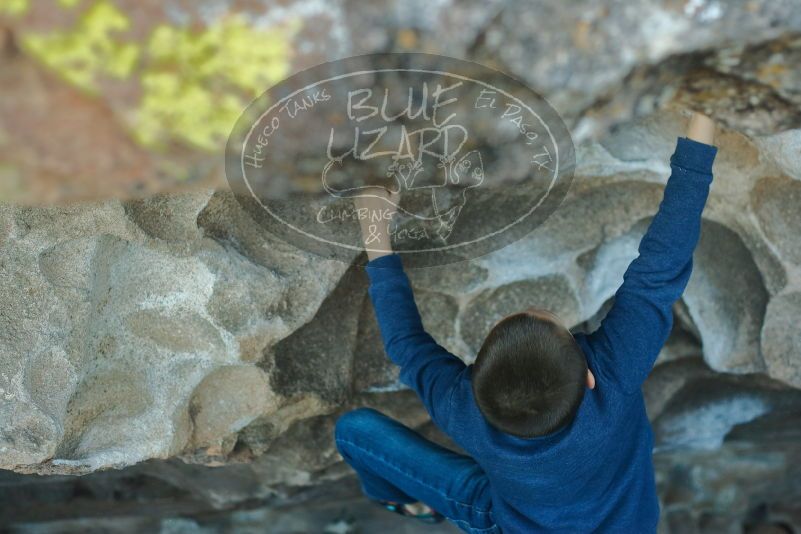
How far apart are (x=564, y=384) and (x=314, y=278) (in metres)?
0.34

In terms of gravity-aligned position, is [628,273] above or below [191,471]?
above

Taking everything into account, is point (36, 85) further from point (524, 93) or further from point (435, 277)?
point (435, 277)

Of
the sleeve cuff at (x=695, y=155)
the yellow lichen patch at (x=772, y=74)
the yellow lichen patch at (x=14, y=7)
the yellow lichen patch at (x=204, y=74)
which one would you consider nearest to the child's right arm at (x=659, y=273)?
the sleeve cuff at (x=695, y=155)

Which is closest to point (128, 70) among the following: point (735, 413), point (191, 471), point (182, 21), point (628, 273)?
point (182, 21)

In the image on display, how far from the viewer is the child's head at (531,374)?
788mm

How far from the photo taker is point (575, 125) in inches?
27.7

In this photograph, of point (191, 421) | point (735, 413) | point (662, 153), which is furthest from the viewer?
point (735, 413)

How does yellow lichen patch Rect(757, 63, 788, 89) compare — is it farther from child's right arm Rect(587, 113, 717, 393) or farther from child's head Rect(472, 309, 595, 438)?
child's head Rect(472, 309, 595, 438)

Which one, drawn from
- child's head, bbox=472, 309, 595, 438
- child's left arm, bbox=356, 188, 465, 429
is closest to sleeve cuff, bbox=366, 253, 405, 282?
child's left arm, bbox=356, 188, 465, 429

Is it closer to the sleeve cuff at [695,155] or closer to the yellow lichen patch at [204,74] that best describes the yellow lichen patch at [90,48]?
the yellow lichen patch at [204,74]

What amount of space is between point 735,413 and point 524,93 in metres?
1.05

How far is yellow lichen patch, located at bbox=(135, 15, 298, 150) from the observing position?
57 centimetres

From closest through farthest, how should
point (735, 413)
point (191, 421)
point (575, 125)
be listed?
point (575, 125) → point (191, 421) → point (735, 413)

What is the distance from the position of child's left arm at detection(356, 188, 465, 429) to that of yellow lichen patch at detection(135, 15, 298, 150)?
344mm
